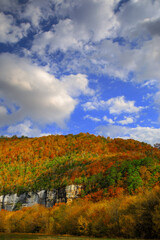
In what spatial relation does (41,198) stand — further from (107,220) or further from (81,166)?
(107,220)

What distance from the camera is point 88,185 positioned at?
230 ft

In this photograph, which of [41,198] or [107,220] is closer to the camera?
[107,220]

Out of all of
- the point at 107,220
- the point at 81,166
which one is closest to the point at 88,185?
the point at 81,166

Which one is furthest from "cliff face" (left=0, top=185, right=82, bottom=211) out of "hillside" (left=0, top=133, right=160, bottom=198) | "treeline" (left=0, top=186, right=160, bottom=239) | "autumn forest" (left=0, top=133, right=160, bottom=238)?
"treeline" (left=0, top=186, right=160, bottom=239)

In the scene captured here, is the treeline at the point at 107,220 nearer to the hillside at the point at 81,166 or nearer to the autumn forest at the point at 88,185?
the autumn forest at the point at 88,185

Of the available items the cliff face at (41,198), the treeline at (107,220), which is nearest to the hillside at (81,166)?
the cliff face at (41,198)

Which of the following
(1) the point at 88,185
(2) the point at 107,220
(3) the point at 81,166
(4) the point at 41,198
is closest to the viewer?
(2) the point at 107,220

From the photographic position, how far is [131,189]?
54.2m

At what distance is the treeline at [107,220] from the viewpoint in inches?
1009

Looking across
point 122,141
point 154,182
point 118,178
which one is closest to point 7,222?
point 118,178

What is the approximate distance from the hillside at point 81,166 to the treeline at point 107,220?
22.7 metres

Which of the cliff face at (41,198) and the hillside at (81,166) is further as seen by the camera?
the cliff face at (41,198)

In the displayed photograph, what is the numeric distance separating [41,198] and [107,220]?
56.5m

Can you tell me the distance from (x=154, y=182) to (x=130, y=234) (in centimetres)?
3443
